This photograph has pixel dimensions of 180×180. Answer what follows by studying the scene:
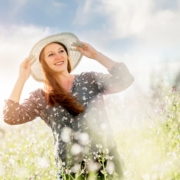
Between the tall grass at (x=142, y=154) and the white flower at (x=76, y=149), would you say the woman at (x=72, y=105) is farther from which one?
the tall grass at (x=142, y=154)

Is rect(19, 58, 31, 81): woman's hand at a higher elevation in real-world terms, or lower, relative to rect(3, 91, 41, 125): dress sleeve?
higher

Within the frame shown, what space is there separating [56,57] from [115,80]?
51 cm

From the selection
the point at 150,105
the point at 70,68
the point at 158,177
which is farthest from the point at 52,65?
the point at 150,105

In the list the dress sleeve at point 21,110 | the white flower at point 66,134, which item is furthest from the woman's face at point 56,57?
the white flower at point 66,134

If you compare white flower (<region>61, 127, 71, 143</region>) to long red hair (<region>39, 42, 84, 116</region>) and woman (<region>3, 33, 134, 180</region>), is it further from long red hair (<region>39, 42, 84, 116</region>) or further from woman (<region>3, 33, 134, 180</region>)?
long red hair (<region>39, 42, 84, 116</region>)

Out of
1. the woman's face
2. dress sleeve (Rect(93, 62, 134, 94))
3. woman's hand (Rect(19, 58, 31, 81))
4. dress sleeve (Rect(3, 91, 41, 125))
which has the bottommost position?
dress sleeve (Rect(3, 91, 41, 125))

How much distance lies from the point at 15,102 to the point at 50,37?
0.64 meters

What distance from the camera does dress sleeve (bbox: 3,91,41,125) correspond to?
3324 millimetres

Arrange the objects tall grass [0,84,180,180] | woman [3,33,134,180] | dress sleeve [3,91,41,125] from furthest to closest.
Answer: dress sleeve [3,91,41,125]
woman [3,33,134,180]
tall grass [0,84,180,180]

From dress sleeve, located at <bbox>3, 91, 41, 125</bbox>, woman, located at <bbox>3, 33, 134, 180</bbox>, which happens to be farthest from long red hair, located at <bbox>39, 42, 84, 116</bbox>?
dress sleeve, located at <bbox>3, 91, 41, 125</bbox>

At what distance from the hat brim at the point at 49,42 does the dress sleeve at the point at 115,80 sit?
39 cm

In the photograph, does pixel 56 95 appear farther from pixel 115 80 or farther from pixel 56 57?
pixel 115 80

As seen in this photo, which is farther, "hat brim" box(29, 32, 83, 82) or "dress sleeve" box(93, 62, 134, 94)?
"hat brim" box(29, 32, 83, 82)

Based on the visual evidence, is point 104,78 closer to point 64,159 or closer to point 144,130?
point 64,159
